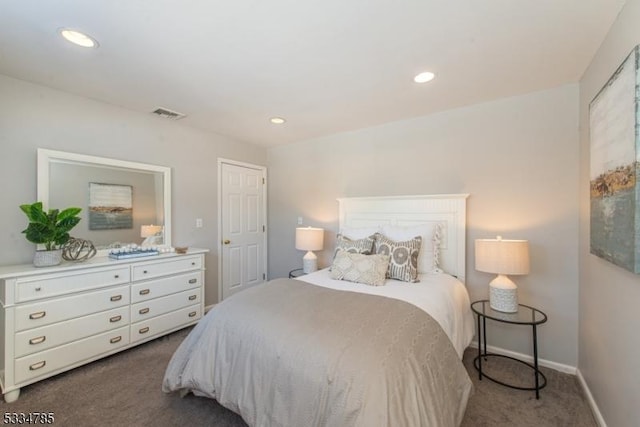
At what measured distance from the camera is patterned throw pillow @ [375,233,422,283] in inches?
91.7

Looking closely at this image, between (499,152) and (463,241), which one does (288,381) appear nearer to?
(463,241)

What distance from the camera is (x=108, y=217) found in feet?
8.87

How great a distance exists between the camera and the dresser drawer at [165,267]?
2.58m

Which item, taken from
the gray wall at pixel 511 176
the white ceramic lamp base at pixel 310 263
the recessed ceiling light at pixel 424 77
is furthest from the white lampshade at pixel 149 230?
the recessed ceiling light at pixel 424 77

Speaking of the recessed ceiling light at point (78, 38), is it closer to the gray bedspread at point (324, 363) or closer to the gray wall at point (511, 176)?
the gray bedspread at point (324, 363)

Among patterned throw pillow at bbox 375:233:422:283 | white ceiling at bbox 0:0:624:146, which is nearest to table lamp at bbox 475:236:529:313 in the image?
patterned throw pillow at bbox 375:233:422:283

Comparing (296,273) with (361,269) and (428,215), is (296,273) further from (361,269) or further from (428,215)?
(428,215)

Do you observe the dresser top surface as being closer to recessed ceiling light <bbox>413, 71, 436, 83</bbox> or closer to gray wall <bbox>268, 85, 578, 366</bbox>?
gray wall <bbox>268, 85, 578, 366</bbox>

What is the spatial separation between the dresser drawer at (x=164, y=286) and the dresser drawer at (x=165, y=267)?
0.06m

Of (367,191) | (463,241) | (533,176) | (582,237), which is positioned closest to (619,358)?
(582,237)

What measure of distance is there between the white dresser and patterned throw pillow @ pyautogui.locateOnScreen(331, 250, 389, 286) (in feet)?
5.55

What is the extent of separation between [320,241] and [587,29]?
2766mm

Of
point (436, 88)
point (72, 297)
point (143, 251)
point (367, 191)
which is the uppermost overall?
point (436, 88)

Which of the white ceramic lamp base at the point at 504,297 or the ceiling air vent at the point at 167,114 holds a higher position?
the ceiling air vent at the point at 167,114
